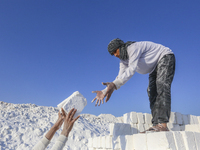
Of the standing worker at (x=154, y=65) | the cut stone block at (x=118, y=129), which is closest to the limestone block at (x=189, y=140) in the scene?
the standing worker at (x=154, y=65)

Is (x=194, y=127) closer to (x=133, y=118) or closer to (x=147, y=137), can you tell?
(x=133, y=118)

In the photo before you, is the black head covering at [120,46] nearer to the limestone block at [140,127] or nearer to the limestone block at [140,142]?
the limestone block at [140,142]

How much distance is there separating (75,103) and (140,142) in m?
1.08

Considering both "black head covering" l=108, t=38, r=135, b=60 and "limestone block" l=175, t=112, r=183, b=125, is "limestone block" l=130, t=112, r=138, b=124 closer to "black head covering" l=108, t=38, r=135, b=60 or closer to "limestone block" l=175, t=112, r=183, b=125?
"limestone block" l=175, t=112, r=183, b=125

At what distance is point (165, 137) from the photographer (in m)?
1.88

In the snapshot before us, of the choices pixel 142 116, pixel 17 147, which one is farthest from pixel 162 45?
pixel 17 147

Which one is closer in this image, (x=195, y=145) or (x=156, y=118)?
(x=195, y=145)

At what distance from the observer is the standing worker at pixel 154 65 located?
8.23 ft

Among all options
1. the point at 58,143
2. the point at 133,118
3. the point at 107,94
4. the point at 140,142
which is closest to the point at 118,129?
the point at 133,118

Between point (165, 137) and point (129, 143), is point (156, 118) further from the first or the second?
point (165, 137)

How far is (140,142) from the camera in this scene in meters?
2.27

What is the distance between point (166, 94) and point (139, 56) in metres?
0.76

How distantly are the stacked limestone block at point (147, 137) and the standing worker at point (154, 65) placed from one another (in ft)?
1.22

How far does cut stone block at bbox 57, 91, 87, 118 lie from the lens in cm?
224
